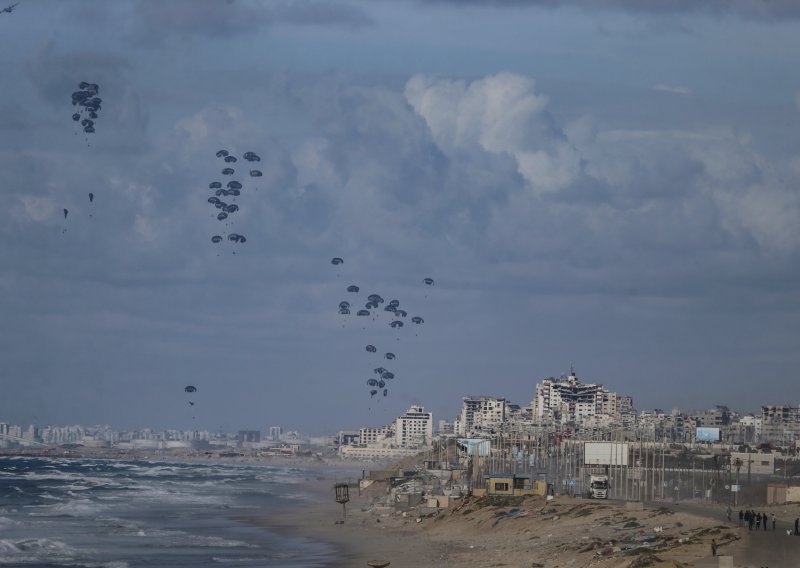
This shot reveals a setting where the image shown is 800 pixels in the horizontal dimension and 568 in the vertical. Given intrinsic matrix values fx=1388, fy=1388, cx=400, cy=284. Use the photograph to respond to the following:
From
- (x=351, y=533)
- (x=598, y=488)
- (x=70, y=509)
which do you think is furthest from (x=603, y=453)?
(x=70, y=509)

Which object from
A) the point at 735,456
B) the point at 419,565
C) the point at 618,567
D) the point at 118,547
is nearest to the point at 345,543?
the point at 118,547

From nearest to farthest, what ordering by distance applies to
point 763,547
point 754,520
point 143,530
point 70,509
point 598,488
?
1. point 763,547
2. point 754,520
3. point 143,530
4. point 598,488
5. point 70,509

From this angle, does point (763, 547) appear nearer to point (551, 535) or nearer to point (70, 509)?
point (551, 535)

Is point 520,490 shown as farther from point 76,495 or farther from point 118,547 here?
point 76,495

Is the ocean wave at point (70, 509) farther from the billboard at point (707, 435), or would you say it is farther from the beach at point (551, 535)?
the billboard at point (707, 435)

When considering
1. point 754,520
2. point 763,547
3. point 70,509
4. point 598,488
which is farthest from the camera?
point 70,509

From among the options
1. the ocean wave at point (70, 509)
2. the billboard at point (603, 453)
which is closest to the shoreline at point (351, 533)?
the ocean wave at point (70, 509)
